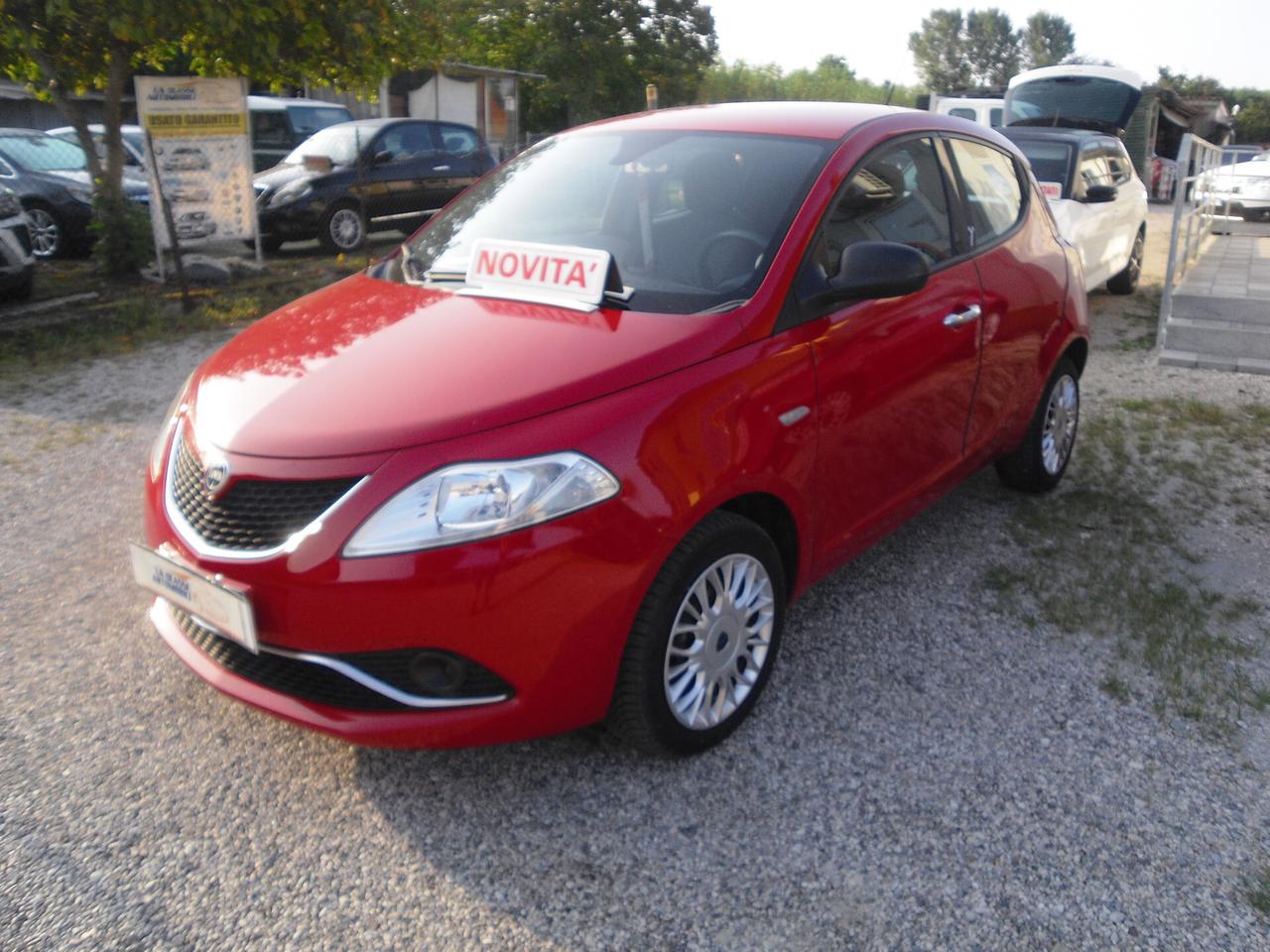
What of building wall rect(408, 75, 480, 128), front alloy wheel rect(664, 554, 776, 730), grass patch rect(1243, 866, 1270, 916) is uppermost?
building wall rect(408, 75, 480, 128)

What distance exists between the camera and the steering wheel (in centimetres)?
311

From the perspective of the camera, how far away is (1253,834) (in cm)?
271

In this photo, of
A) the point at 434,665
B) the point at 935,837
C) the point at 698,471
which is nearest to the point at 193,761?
the point at 434,665

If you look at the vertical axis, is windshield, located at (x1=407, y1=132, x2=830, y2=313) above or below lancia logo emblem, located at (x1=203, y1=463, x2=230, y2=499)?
above

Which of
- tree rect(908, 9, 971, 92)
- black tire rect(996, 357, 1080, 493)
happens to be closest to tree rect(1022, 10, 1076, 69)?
tree rect(908, 9, 971, 92)

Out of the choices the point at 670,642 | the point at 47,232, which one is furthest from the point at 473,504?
the point at 47,232

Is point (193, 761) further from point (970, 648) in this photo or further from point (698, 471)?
point (970, 648)

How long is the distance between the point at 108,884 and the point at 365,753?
2.35 feet

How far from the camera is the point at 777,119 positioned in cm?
368

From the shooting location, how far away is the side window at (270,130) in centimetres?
1530

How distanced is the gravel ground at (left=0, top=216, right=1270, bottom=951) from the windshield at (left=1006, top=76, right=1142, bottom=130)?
11540 mm

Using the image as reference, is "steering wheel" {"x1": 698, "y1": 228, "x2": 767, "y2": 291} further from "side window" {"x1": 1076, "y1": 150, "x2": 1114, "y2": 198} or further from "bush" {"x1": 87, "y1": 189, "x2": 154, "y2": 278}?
"bush" {"x1": 87, "y1": 189, "x2": 154, "y2": 278}

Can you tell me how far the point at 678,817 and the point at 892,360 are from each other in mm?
1605

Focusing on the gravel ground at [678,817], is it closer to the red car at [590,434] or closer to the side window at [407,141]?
the red car at [590,434]
